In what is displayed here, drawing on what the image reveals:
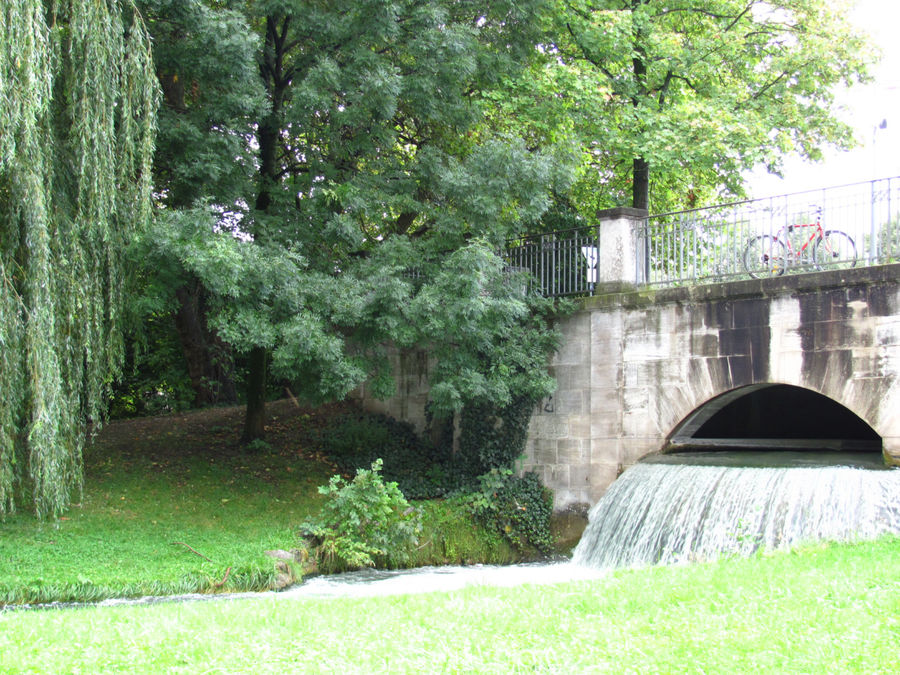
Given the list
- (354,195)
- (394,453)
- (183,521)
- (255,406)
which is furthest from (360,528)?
(354,195)

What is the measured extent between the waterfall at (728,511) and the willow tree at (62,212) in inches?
248

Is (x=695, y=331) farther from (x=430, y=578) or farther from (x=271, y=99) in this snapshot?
(x=271, y=99)

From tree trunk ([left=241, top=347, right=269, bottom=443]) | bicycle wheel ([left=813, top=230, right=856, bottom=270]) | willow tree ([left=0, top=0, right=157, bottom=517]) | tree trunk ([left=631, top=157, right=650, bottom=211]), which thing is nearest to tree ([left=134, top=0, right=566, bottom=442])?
tree trunk ([left=241, top=347, right=269, bottom=443])

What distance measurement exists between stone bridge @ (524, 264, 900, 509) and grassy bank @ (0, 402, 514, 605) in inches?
80.8

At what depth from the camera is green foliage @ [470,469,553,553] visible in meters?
Answer: 12.7

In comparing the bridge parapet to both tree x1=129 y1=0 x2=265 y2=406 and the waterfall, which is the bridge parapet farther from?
tree x1=129 y1=0 x2=265 y2=406

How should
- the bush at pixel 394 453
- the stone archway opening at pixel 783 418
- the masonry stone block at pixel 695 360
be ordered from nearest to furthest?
the masonry stone block at pixel 695 360 → the bush at pixel 394 453 → the stone archway opening at pixel 783 418

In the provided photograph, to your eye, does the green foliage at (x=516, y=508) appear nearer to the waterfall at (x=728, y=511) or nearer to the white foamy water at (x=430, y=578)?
the white foamy water at (x=430, y=578)

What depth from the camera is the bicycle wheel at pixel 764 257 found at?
11.6 meters

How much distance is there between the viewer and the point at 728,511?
9969mm

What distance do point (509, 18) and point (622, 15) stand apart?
5.72 ft

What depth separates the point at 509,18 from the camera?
13.9 meters

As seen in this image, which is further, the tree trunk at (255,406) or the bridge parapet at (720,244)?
the tree trunk at (255,406)

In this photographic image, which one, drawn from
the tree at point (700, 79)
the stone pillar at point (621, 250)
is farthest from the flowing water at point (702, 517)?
the tree at point (700, 79)
